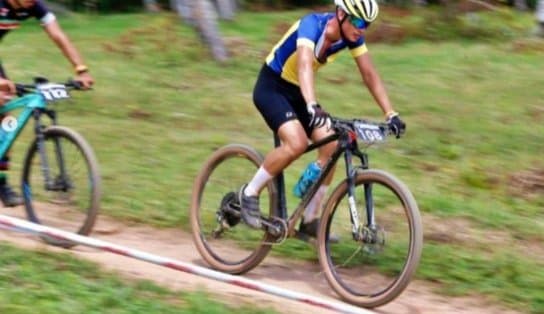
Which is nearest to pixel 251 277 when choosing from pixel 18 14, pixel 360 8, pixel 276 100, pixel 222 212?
pixel 222 212

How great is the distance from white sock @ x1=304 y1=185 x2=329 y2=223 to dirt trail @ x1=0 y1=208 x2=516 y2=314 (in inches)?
17.3

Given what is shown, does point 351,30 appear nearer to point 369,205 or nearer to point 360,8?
point 360,8

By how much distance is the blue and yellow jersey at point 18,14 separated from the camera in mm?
7836

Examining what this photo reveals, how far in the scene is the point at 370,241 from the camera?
686 cm

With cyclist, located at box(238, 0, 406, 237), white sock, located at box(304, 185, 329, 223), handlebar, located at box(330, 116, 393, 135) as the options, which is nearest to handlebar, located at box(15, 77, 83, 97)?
cyclist, located at box(238, 0, 406, 237)

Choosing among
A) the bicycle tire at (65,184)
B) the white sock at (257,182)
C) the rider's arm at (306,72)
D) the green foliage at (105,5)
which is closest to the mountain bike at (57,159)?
the bicycle tire at (65,184)

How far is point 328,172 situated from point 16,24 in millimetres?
2674

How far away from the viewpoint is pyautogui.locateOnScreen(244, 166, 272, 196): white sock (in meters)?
7.25

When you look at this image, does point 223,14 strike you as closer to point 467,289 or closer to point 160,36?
point 160,36

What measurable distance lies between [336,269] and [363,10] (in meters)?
1.69

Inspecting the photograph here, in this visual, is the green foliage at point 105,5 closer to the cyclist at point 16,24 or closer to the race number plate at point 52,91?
the cyclist at point 16,24

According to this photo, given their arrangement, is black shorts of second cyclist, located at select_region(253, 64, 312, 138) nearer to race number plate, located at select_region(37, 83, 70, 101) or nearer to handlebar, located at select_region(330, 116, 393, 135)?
handlebar, located at select_region(330, 116, 393, 135)

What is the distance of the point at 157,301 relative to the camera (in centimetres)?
606

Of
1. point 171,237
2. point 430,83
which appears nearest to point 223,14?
point 430,83
